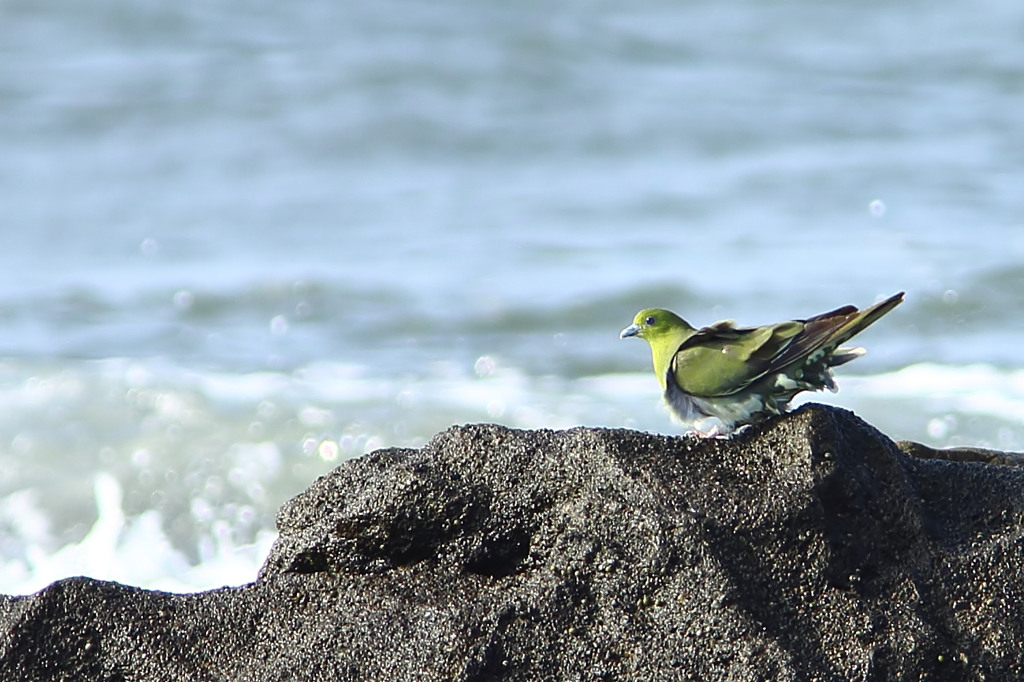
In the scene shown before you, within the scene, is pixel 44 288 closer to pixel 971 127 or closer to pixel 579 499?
pixel 579 499

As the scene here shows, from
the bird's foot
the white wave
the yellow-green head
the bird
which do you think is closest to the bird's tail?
the bird

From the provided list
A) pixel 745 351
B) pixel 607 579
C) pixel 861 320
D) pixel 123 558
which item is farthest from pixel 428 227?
pixel 607 579

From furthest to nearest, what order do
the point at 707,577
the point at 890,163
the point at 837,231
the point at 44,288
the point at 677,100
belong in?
the point at 677,100
the point at 890,163
the point at 837,231
the point at 44,288
the point at 707,577

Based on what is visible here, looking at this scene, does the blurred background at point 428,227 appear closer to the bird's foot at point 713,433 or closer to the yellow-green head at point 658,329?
the yellow-green head at point 658,329

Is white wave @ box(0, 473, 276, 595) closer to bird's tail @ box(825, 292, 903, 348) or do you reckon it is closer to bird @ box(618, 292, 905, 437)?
bird @ box(618, 292, 905, 437)

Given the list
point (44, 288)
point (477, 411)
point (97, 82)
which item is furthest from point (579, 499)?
point (97, 82)

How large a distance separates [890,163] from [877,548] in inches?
401

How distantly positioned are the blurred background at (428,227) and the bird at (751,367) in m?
2.75

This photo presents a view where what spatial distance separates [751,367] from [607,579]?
27.4 inches

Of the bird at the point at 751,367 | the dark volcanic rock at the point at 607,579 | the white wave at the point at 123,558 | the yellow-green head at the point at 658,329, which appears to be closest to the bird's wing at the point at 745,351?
the bird at the point at 751,367

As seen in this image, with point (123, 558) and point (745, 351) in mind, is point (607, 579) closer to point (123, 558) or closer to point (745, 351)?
point (745, 351)

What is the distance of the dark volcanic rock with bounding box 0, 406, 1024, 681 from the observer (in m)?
2.48

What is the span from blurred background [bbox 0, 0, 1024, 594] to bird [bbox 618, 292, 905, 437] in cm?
275

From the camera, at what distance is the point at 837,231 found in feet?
35.0
